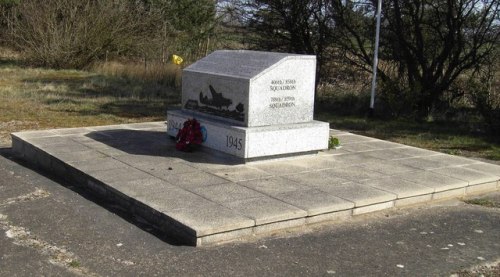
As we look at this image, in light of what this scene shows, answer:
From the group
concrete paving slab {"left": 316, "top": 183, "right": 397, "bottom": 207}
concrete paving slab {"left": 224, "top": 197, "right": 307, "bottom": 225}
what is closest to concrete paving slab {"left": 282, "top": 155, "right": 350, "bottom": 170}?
concrete paving slab {"left": 316, "top": 183, "right": 397, "bottom": 207}

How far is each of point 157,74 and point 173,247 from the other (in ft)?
49.2

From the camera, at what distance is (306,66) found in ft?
25.2

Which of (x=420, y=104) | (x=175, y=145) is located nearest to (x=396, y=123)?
(x=420, y=104)

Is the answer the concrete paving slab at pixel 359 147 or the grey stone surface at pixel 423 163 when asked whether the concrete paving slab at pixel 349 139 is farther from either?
the grey stone surface at pixel 423 163

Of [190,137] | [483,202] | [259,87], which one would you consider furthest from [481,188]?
[190,137]

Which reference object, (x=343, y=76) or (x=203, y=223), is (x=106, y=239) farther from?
(x=343, y=76)

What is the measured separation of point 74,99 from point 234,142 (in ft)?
26.8

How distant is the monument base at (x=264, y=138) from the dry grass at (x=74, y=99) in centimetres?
351

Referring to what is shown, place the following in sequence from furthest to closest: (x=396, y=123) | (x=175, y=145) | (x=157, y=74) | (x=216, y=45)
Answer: (x=216, y=45) < (x=157, y=74) < (x=396, y=123) < (x=175, y=145)

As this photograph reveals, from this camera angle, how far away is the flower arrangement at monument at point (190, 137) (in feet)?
25.4

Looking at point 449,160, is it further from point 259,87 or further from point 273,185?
point 273,185

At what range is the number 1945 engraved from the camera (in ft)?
23.5

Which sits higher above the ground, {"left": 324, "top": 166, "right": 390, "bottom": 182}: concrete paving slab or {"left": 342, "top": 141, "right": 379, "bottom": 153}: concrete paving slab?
{"left": 342, "top": 141, "right": 379, "bottom": 153}: concrete paving slab

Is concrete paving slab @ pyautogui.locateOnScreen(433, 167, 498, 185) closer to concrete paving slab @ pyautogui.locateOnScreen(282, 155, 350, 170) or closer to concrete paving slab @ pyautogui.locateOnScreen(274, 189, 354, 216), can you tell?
concrete paving slab @ pyautogui.locateOnScreen(282, 155, 350, 170)
